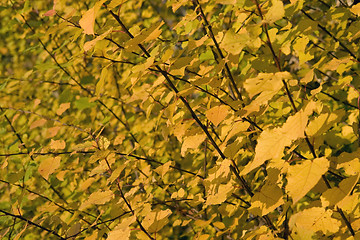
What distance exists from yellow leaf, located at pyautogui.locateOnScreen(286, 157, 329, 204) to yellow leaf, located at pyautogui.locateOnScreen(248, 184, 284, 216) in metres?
0.25

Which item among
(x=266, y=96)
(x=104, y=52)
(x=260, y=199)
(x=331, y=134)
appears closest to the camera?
(x=266, y=96)

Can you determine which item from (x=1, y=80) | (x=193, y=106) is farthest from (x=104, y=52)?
(x=1, y=80)

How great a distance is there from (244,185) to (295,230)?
391 mm

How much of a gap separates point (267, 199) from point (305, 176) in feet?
0.96

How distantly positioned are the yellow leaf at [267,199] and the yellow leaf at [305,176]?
246mm

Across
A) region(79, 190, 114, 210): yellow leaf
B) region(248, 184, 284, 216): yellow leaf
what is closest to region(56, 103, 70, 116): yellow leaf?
region(79, 190, 114, 210): yellow leaf

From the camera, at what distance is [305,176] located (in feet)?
2.84

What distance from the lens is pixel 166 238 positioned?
2684mm

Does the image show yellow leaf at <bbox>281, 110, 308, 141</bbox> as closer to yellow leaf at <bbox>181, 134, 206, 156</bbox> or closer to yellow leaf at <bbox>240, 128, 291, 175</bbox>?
yellow leaf at <bbox>240, 128, 291, 175</bbox>

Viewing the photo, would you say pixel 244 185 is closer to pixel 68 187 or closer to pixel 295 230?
pixel 295 230

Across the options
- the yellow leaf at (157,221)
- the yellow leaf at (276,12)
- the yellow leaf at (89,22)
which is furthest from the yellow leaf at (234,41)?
the yellow leaf at (157,221)

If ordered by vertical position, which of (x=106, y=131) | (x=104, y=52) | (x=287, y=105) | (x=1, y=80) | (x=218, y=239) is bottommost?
(x=218, y=239)

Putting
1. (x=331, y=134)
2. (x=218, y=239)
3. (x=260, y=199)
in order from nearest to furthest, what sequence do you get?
(x=260, y=199) < (x=331, y=134) < (x=218, y=239)

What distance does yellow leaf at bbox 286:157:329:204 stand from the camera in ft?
2.76
